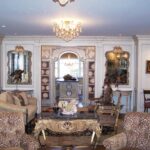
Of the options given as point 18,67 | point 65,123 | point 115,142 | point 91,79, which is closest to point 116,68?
point 91,79

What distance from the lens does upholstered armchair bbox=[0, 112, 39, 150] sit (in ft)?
13.5

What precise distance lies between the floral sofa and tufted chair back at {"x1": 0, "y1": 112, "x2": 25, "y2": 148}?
7.97ft

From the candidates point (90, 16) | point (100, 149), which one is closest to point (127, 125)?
point (100, 149)

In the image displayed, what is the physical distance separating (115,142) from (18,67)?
708 cm

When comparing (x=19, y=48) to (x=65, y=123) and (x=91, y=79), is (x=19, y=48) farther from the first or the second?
(x=65, y=123)

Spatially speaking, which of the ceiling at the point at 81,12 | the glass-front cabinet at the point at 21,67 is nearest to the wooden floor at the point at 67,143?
the ceiling at the point at 81,12

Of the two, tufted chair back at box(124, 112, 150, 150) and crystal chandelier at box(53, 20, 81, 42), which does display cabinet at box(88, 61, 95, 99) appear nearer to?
crystal chandelier at box(53, 20, 81, 42)

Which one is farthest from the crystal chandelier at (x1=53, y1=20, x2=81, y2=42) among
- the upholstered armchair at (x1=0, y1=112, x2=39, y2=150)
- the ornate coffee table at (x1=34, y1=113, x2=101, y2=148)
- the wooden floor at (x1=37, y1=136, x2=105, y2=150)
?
the upholstered armchair at (x1=0, y1=112, x2=39, y2=150)

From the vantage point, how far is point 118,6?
4.95 metres

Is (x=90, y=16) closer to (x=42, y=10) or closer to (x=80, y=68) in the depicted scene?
(x=42, y=10)

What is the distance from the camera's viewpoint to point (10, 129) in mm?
4207

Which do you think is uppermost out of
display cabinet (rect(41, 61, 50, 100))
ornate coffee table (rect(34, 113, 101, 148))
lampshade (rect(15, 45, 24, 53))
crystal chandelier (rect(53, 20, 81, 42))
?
crystal chandelier (rect(53, 20, 81, 42))

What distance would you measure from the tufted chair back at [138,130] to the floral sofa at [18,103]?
315 cm

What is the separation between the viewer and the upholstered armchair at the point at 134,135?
4.10 metres
